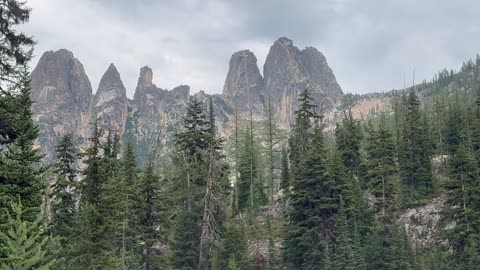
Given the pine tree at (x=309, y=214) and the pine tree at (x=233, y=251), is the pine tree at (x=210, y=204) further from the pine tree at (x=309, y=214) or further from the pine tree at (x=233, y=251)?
the pine tree at (x=309, y=214)

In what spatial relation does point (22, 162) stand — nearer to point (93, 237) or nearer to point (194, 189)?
point (93, 237)

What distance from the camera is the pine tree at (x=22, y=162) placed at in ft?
56.1

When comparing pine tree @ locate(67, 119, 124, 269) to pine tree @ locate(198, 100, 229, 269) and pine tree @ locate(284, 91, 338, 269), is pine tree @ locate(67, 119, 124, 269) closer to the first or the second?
pine tree @ locate(198, 100, 229, 269)

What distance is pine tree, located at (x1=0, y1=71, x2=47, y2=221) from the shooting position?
17.1m

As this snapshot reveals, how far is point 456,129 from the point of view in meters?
64.4

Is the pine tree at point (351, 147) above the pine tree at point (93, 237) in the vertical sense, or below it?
above

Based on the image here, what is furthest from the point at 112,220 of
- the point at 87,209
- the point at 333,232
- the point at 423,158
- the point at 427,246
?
the point at 423,158

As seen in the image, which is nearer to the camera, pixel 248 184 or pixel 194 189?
pixel 194 189

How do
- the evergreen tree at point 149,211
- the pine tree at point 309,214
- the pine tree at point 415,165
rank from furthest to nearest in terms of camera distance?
the pine tree at point 415,165
the pine tree at point 309,214
the evergreen tree at point 149,211

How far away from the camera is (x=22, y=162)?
17.9m

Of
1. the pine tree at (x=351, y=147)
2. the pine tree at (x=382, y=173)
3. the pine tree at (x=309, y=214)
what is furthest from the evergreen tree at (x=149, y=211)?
the pine tree at (x=351, y=147)

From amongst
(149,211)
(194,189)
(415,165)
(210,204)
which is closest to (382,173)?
(415,165)

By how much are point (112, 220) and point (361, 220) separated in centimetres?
2734

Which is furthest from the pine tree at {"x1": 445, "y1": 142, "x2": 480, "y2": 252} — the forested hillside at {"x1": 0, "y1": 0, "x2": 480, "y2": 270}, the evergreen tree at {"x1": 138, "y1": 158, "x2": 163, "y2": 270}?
the evergreen tree at {"x1": 138, "y1": 158, "x2": 163, "y2": 270}
